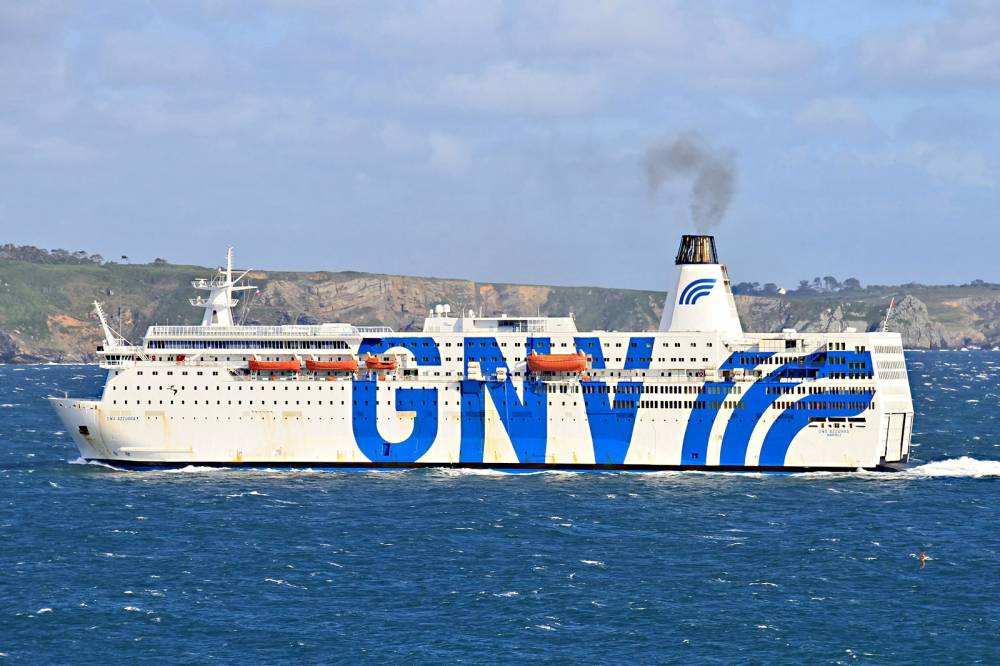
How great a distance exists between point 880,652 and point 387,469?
28871 mm

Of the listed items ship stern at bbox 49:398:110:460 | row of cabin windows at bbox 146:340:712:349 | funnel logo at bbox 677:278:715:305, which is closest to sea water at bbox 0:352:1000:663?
ship stern at bbox 49:398:110:460

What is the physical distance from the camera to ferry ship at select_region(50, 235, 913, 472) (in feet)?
185

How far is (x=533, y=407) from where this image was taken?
5706 centimetres

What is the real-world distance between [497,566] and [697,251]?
84.0 feet

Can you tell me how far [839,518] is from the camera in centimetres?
4697

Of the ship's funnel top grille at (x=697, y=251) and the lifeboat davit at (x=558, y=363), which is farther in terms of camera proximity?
the ship's funnel top grille at (x=697, y=251)

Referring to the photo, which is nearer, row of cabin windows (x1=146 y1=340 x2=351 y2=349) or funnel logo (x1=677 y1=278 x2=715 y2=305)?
row of cabin windows (x1=146 y1=340 x2=351 y2=349)

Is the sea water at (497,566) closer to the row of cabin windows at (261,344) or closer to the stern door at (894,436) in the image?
the stern door at (894,436)

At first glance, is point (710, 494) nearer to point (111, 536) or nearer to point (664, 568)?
point (664, 568)

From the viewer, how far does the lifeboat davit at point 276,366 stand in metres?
57.4

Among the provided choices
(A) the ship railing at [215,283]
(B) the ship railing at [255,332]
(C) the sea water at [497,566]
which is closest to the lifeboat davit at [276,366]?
(B) the ship railing at [255,332]

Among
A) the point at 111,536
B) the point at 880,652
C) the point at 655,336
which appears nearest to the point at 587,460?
the point at 655,336

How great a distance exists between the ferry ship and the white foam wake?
133 centimetres

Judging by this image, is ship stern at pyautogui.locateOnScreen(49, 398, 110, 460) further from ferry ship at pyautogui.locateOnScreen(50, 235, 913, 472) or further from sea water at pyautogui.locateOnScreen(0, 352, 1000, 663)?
sea water at pyautogui.locateOnScreen(0, 352, 1000, 663)
